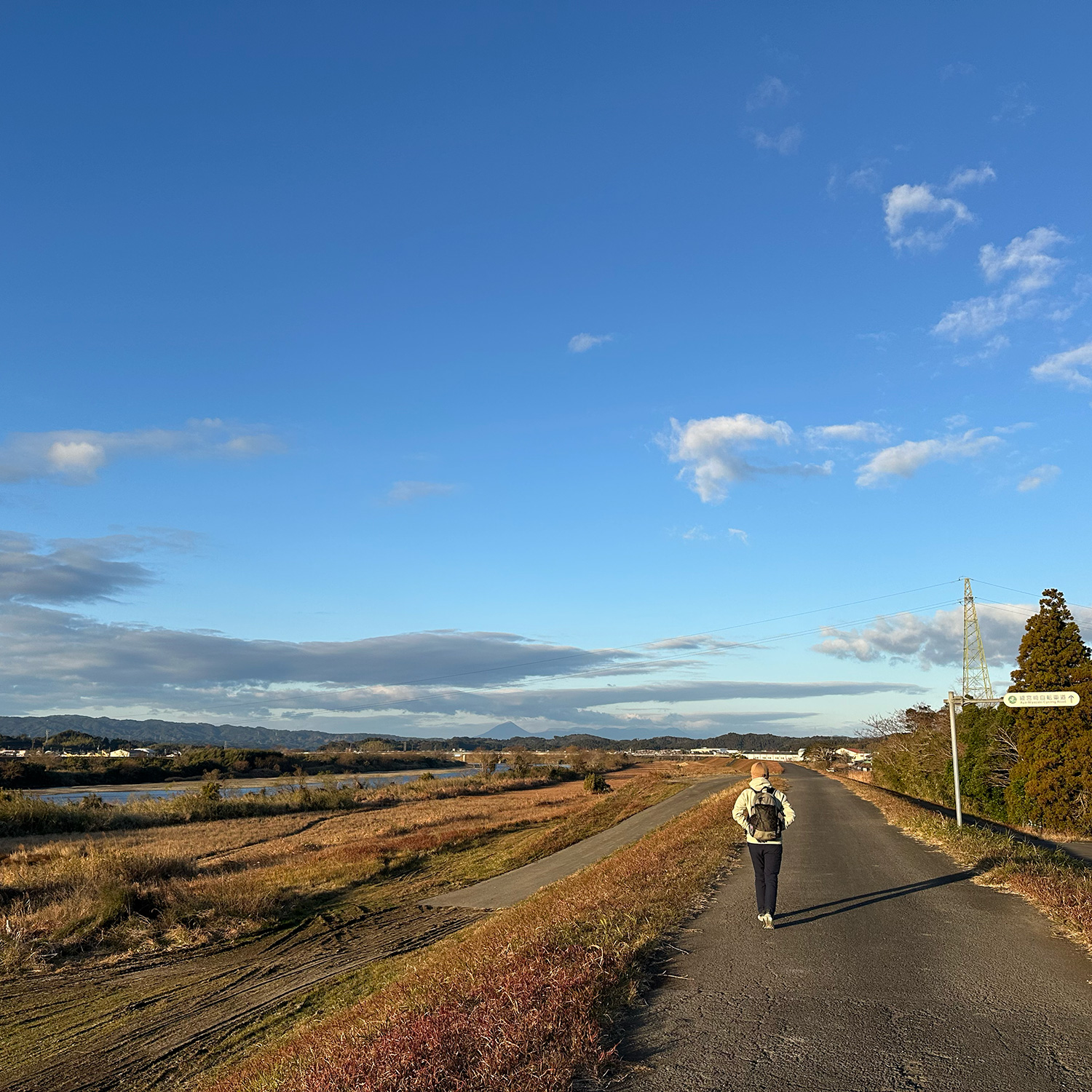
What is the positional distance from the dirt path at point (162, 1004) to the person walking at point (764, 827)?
26.9 feet

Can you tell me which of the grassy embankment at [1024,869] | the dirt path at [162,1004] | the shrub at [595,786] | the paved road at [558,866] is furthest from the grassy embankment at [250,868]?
the grassy embankment at [1024,869]

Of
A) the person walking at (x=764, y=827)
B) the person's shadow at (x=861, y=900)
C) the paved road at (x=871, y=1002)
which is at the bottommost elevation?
the person's shadow at (x=861, y=900)

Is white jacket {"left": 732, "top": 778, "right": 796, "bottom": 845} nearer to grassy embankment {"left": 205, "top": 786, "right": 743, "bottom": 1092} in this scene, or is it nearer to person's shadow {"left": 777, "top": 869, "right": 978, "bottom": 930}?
person's shadow {"left": 777, "top": 869, "right": 978, "bottom": 930}

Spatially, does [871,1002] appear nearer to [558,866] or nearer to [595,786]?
[558,866]

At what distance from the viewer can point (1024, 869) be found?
13.4 m

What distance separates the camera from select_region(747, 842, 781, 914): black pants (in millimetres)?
9727

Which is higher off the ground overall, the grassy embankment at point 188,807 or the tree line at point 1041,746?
the tree line at point 1041,746

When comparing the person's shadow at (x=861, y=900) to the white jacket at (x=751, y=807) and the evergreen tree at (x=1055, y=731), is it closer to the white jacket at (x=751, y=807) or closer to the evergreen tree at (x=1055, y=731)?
the white jacket at (x=751, y=807)

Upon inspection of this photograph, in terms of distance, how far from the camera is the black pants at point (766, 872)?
31.9 feet

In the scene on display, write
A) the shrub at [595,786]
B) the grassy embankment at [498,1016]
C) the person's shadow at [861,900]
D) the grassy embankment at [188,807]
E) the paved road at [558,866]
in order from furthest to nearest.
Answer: the shrub at [595,786] → the grassy embankment at [188,807] → the paved road at [558,866] → the person's shadow at [861,900] → the grassy embankment at [498,1016]

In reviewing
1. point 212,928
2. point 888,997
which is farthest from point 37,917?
point 888,997

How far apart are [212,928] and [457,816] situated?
33.1 m

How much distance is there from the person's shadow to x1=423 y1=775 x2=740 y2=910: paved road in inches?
484

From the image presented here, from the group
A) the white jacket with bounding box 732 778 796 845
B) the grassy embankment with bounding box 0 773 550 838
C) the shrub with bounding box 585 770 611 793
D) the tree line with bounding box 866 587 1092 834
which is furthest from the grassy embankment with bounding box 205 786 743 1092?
the shrub with bounding box 585 770 611 793
